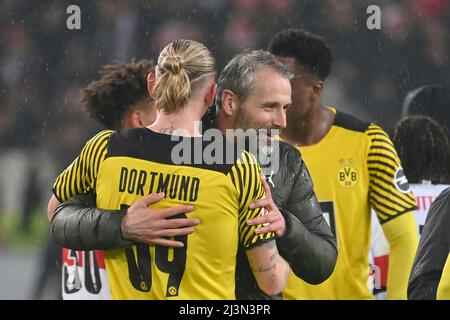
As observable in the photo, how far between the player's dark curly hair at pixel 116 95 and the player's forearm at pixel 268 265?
1250mm

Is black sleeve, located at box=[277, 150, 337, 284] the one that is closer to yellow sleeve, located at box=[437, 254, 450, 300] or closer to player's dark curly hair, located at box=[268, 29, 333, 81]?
yellow sleeve, located at box=[437, 254, 450, 300]

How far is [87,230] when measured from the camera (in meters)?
2.95

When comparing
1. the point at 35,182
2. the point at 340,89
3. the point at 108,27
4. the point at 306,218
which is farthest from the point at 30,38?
the point at 306,218

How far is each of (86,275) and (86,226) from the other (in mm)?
925

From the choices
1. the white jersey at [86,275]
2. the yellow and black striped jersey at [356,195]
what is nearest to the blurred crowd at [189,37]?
the yellow and black striped jersey at [356,195]

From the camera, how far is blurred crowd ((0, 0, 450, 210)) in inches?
342

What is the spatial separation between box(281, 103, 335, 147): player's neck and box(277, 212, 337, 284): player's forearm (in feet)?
3.25

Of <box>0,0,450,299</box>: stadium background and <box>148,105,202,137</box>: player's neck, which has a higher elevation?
<box>0,0,450,299</box>: stadium background

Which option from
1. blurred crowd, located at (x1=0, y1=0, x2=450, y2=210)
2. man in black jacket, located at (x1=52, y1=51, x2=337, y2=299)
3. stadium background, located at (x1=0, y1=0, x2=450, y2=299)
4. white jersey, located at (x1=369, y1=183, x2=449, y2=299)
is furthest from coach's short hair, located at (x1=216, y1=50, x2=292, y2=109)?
blurred crowd, located at (x1=0, y1=0, x2=450, y2=210)

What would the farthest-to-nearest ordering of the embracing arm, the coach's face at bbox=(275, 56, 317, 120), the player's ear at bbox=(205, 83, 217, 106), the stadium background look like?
the stadium background, the coach's face at bbox=(275, 56, 317, 120), the player's ear at bbox=(205, 83, 217, 106), the embracing arm

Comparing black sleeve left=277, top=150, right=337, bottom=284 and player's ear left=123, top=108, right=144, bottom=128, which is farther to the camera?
player's ear left=123, top=108, right=144, bottom=128

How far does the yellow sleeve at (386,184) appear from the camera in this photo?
4125mm

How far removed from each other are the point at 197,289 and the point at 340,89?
5954mm
